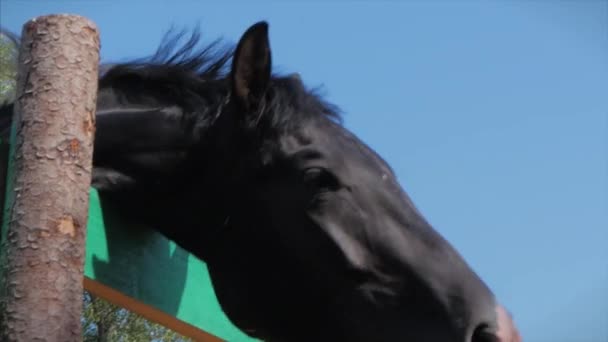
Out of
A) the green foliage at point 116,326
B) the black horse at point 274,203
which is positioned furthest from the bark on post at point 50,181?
the green foliage at point 116,326

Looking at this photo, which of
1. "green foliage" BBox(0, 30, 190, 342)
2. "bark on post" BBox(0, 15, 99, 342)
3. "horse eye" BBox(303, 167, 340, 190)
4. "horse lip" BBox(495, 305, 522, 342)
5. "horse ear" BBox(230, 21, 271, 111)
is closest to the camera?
"bark on post" BBox(0, 15, 99, 342)

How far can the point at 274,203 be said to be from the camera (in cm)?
315

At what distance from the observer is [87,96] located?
2.43 m

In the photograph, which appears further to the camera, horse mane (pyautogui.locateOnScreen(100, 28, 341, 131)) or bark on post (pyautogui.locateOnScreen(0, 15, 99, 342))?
horse mane (pyautogui.locateOnScreen(100, 28, 341, 131))

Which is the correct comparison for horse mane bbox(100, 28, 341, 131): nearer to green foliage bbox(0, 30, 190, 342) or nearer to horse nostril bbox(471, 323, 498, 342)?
horse nostril bbox(471, 323, 498, 342)

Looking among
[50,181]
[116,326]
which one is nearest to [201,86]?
[50,181]

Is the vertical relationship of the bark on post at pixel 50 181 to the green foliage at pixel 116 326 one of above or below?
above

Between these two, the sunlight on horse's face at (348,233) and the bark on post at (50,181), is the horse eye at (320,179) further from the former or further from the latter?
the bark on post at (50,181)

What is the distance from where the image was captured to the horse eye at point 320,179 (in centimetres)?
313

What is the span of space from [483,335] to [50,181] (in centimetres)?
125

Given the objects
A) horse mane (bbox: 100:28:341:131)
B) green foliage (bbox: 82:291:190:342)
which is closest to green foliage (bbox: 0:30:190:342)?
green foliage (bbox: 82:291:190:342)

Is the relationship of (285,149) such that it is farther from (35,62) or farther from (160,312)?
(35,62)

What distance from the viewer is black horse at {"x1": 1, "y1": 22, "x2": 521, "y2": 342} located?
9.78 feet

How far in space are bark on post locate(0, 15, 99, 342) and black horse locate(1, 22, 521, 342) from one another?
788 millimetres
